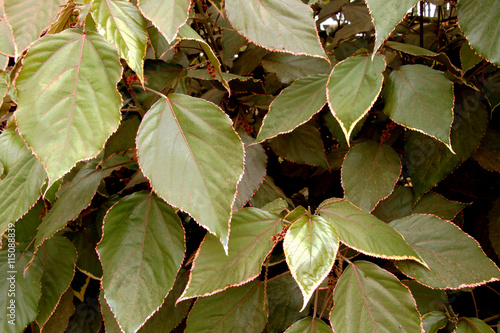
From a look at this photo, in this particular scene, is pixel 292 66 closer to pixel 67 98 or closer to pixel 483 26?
pixel 483 26

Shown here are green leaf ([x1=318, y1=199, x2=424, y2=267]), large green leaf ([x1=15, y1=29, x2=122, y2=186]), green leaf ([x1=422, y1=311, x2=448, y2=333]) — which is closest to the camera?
large green leaf ([x1=15, y1=29, x2=122, y2=186])

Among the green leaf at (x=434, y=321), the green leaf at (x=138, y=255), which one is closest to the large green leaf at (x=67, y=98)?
the green leaf at (x=138, y=255)

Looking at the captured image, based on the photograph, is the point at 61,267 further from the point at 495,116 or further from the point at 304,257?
the point at 495,116

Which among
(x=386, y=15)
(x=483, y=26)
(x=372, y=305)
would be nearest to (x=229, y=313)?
(x=372, y=305)

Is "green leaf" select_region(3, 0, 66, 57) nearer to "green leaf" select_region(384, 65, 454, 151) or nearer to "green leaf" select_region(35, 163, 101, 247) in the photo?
"green leaf" select_region(35, 163, 101, 247)

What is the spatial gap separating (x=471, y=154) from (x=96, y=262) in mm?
983

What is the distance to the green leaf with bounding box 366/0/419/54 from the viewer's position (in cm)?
58

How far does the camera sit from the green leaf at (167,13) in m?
0.56

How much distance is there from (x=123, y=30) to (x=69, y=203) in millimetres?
404

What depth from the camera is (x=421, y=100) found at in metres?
0.70

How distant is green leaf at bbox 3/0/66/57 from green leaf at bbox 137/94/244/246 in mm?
238

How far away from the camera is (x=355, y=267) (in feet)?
2.13

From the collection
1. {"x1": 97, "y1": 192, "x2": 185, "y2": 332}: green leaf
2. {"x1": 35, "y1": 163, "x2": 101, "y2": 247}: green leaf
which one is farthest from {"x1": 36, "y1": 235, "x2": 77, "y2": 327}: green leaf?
{"x1": 97, "y1": 192, "x2": 185, "y2": 332}: green leaf

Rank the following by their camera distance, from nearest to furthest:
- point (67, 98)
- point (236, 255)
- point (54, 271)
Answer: point (67, 98) < point (236, 255) < point (54, 271)
